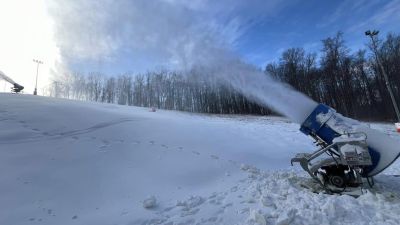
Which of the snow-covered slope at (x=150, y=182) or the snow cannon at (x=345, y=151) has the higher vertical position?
the snow cannon at (x=345, y=151)

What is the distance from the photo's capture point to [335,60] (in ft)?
178

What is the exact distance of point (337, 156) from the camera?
24.8 feet

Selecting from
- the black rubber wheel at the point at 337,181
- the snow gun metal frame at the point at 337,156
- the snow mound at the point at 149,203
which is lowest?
the snow mound at the point at 149,203

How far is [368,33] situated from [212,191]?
27.1 meters

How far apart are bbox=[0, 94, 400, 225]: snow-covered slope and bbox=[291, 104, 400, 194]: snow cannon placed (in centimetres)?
61

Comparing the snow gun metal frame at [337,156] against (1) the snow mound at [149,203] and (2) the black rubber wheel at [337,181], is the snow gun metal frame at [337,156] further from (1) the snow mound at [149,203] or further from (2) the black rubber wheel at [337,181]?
(1) the snow mound at [149,203]

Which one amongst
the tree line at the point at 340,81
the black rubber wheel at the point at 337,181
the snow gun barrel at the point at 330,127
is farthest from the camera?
the tree line at the point at 340,81

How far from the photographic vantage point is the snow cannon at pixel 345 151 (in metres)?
6.73

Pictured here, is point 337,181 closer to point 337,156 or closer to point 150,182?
point 337,156

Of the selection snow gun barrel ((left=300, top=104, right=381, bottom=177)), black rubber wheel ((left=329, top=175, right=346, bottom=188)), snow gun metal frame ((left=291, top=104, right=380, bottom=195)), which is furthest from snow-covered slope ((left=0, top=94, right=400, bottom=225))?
snow gun barrel ((left=300, top=104, right=381, bottom=177))

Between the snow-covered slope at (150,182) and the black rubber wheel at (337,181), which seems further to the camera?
the black rubber wheel at (337,181)

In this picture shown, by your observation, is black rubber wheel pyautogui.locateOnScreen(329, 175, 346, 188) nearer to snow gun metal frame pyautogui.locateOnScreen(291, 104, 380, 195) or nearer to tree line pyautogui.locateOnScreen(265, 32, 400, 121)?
snow gun metal frame pyautogui.locateOnScreen(291, 104, 380, 195)

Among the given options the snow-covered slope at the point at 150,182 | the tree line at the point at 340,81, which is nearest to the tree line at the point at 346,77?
the tree line at the point at 340,81

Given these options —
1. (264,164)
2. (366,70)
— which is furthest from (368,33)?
(366,70)
